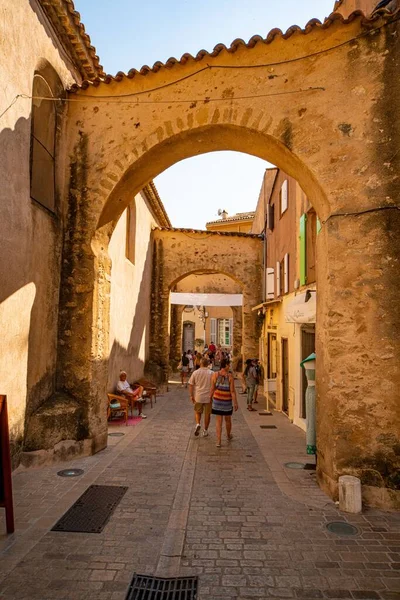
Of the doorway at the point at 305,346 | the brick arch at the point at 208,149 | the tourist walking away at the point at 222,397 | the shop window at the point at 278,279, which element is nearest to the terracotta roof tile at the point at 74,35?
the brick arch at the point at 208,149

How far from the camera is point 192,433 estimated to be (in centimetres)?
917

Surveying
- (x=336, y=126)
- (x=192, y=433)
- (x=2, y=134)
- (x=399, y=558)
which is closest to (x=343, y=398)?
(x=399, y=558)

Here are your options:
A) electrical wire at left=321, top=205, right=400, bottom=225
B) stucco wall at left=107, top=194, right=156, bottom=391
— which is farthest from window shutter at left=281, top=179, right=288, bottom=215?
electrical wire at left=321, top=205, right=400, bottom=225

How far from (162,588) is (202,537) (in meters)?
0.95

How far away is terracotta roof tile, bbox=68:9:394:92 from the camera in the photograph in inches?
235

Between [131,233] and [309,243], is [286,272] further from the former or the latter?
[131,233]

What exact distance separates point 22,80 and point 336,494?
7.24 m

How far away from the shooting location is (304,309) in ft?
28.4

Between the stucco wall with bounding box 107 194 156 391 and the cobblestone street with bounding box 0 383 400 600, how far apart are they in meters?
4.22

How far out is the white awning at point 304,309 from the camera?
8.21 m

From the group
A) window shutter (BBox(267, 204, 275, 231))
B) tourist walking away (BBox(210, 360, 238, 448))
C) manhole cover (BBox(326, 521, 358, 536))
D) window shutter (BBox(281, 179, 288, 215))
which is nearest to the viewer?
manhole cover (BBox(326, 521, 358, 536))

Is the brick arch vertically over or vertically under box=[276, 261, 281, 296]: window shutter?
over

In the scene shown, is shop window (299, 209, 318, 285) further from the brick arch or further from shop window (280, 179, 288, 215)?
shop window (280, 179, 288, 215)

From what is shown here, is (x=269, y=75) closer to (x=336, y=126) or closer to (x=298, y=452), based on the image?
(x=336, y=126)
